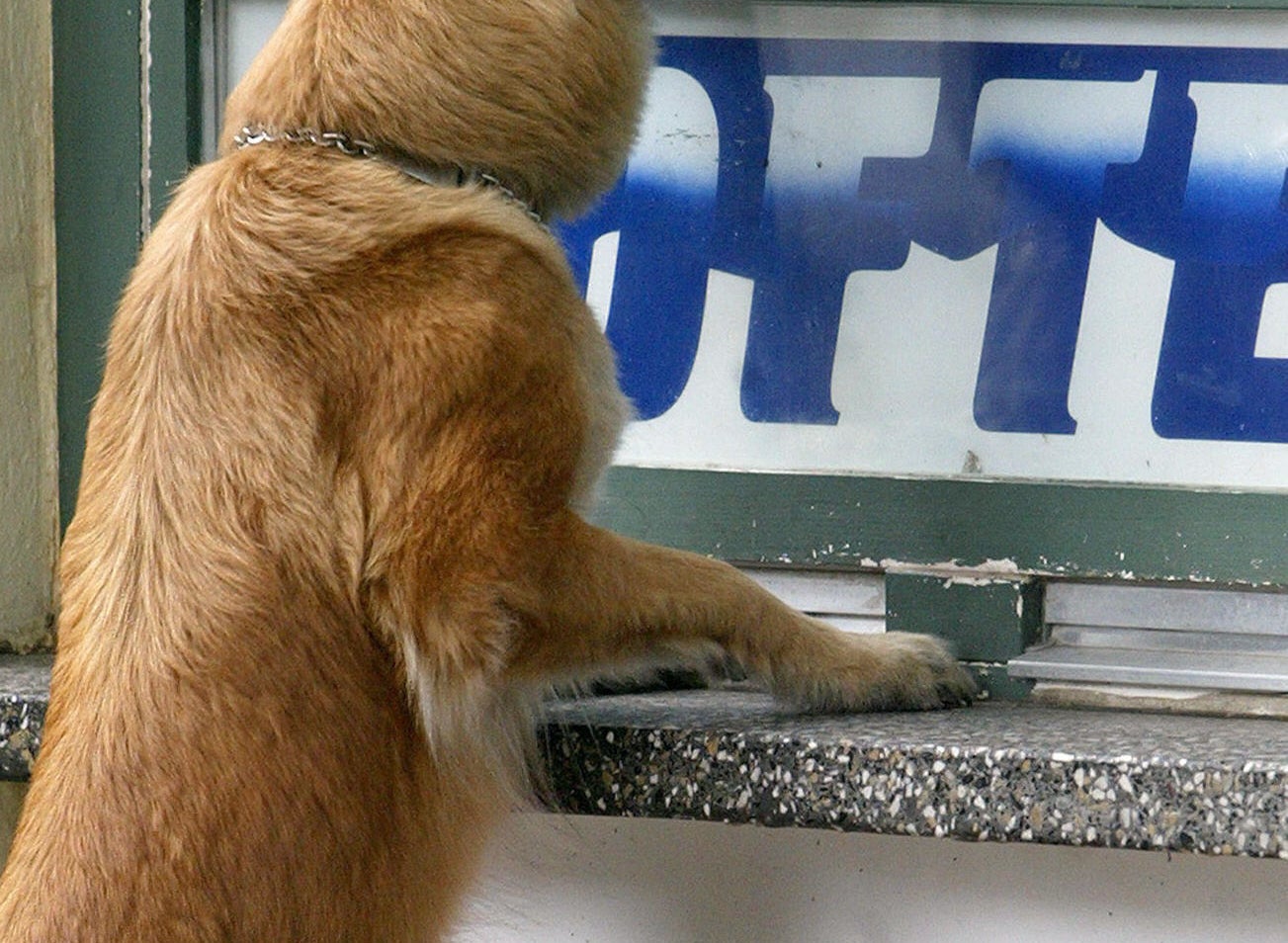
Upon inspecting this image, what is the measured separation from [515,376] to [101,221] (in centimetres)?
107

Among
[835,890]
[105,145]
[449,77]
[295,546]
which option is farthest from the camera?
[105,145]

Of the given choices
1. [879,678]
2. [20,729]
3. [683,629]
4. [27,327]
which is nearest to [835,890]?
[879,678]

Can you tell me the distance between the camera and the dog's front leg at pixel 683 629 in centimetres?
172

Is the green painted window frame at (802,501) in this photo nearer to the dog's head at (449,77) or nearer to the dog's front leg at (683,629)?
the dog's front leg at (683,629)

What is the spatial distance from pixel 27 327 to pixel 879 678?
1340 mm

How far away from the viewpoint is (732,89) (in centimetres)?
229

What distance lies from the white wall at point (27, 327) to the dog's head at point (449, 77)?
2.37ft

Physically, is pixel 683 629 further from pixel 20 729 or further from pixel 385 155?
pixel 20 729

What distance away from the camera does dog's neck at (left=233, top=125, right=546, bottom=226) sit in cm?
174

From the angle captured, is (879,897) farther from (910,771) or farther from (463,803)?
(463,803)

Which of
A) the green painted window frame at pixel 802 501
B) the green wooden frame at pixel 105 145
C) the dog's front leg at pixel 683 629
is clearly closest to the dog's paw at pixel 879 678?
the dog's front leg at pixel 683 629

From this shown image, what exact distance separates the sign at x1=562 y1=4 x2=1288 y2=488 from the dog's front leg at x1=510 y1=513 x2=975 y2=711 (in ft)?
1.27

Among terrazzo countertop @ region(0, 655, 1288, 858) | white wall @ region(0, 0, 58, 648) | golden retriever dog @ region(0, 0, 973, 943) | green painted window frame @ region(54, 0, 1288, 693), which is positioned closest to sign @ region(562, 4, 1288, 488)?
green painted window frame @ region(54, 0, 1288, 693)

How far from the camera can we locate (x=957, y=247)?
221 cm
